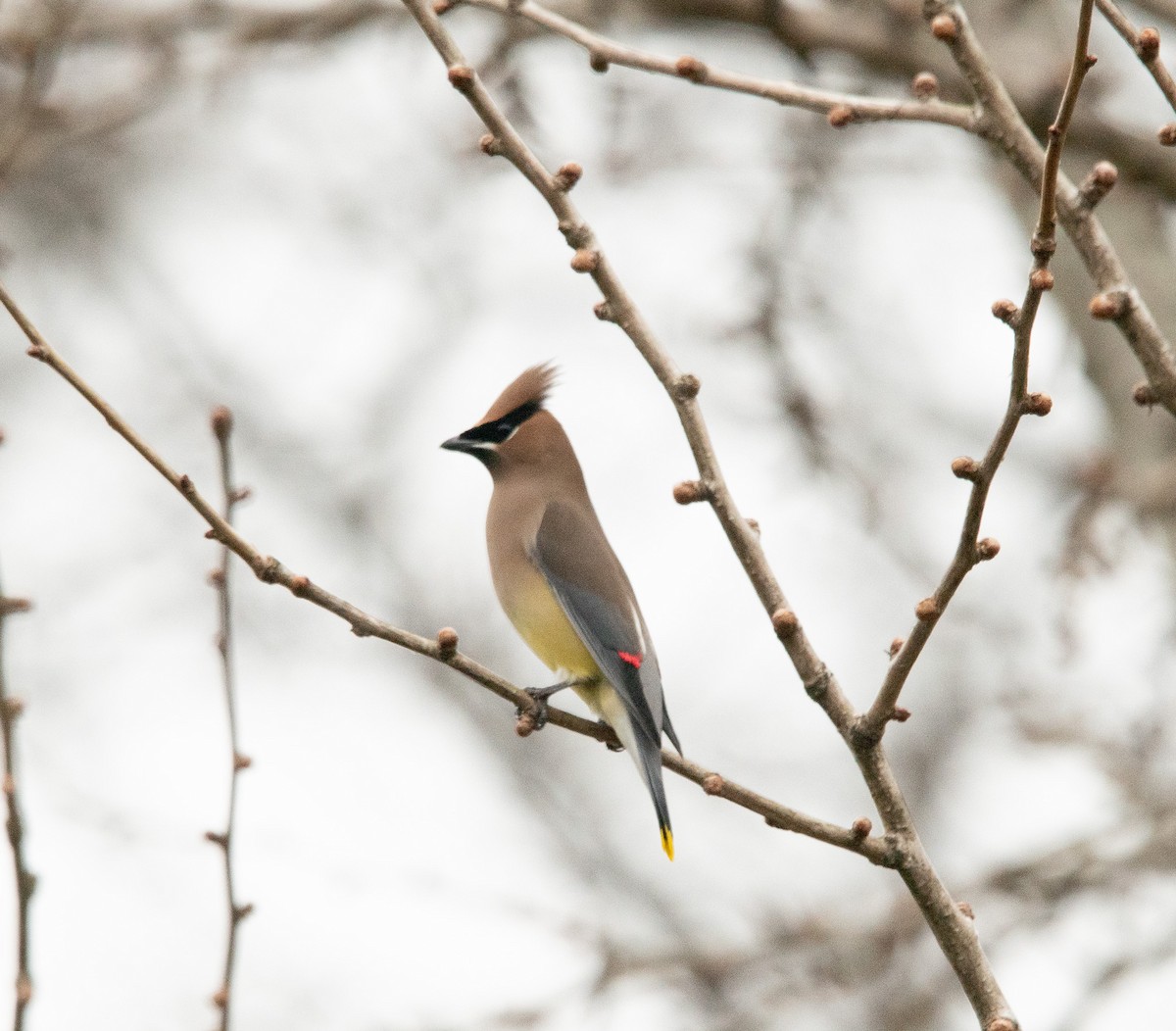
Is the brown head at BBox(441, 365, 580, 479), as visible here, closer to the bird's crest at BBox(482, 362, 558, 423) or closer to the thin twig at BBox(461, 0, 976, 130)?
the bird's crest at BBox(482, 362, 558, 423)

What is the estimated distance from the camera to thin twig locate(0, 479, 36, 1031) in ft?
8.32

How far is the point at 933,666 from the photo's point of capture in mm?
12391

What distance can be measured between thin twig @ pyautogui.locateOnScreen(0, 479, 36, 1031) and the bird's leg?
1036mm

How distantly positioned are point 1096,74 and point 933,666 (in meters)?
7.10

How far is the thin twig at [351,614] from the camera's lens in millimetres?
2643

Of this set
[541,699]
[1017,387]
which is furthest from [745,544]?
[541,699]

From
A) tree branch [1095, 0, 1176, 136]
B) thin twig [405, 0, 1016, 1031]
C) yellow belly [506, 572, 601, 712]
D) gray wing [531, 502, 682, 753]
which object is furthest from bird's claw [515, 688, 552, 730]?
tree branch [1095, 0, 1176, 136]

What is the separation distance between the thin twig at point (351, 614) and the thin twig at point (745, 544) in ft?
0.19

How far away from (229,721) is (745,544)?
90cm

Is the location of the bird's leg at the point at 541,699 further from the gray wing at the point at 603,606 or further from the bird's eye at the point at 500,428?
the bird's eye at the point at 500,428

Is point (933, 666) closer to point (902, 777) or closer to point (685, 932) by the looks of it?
point (902, 777)

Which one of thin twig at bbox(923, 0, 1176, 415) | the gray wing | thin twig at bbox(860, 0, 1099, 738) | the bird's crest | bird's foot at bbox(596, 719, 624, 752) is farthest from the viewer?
the bird's crest

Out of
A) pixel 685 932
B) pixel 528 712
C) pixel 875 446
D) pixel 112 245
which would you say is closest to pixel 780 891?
pixel 685 932

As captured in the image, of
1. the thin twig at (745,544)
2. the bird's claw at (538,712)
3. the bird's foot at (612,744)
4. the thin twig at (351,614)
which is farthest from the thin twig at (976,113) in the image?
the bird's foot at (612,744)
